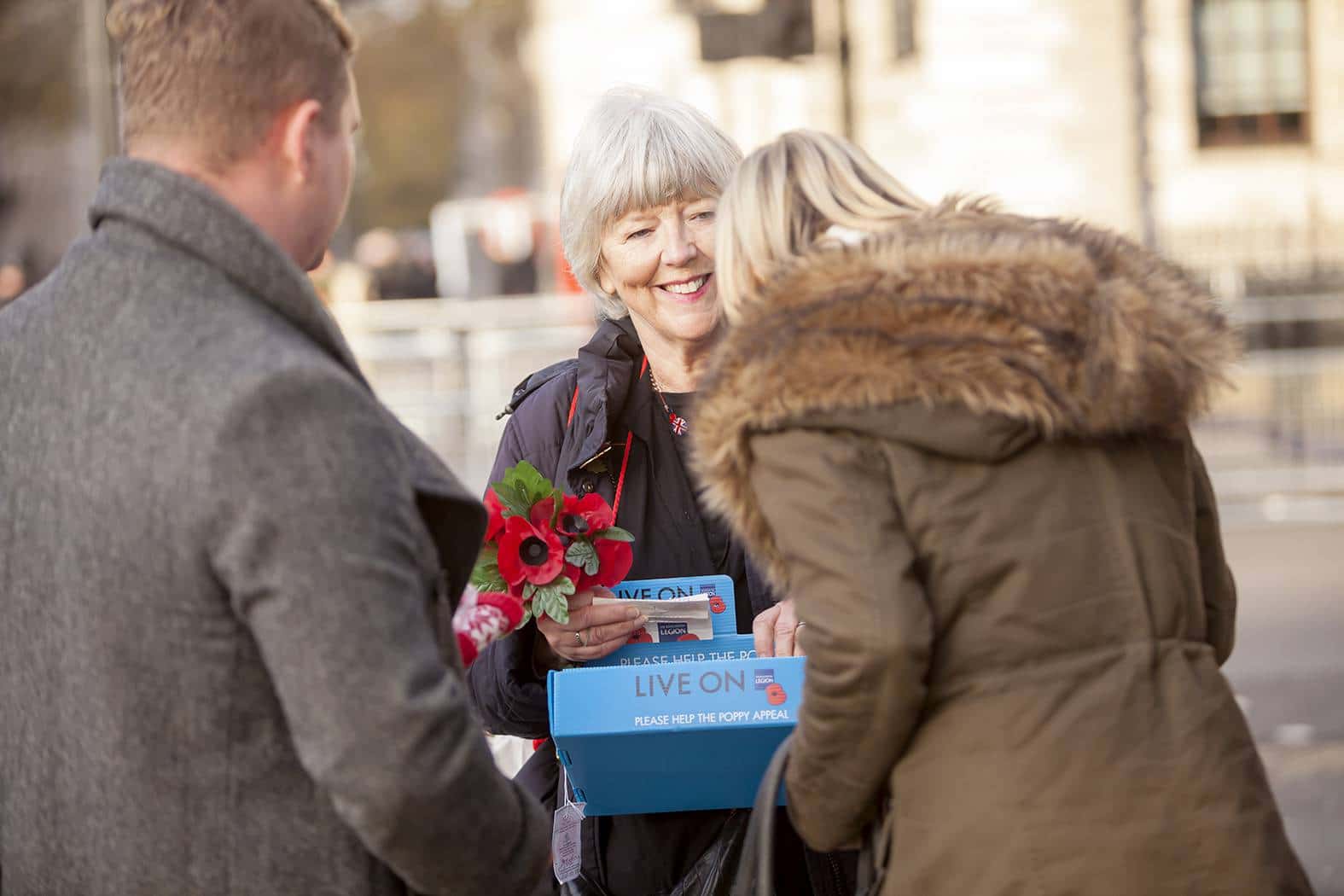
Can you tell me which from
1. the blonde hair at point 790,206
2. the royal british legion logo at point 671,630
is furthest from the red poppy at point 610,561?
the blonde hair at point 790,206

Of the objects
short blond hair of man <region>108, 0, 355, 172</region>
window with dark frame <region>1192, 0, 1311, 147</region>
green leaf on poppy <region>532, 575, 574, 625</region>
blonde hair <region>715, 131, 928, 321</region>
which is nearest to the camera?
short blond hair of man <region>108, 0, 355, 172</region>

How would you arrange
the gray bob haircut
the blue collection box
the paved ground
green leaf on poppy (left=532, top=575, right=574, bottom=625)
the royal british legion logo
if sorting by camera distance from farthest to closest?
the paved ground → the gray bob haircut → the royal british legion logo → green leaf on poppy (left=532, top=575, right=574, bottom=625) → the blue collection box

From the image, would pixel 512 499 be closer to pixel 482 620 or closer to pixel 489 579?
pixel 489 579

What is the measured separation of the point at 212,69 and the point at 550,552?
1.07m

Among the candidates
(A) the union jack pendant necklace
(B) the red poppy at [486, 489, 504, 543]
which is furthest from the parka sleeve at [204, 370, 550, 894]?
(A) the union jack pendant necklace

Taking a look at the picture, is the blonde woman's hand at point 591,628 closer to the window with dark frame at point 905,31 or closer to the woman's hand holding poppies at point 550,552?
the woman's hand holding poppies at point 550,552

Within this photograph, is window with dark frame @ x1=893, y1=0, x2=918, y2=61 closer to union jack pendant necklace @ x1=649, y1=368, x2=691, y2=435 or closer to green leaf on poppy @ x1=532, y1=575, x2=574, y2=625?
union jack pendant necklace @ x1=649, y1=368, x2=691, y2=435

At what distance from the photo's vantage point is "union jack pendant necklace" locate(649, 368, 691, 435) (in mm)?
3260

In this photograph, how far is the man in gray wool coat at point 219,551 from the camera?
6.01ft

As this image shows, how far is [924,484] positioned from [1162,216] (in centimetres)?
1798

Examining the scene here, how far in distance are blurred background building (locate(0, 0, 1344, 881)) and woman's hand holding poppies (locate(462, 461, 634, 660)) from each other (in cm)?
322

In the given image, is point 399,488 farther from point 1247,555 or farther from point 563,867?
point 1247,555

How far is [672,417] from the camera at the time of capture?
3283 mm

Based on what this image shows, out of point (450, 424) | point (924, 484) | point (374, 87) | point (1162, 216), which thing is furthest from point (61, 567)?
point (374, 87)
